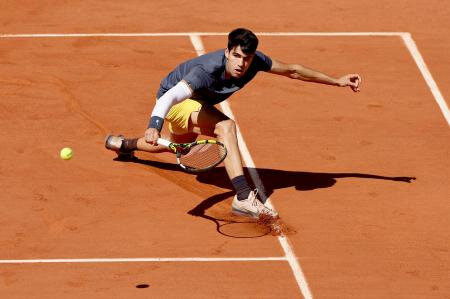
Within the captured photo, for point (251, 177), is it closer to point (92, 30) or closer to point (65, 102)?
point (65, 102)

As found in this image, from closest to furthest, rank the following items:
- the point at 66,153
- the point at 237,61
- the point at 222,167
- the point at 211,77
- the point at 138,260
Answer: the point at 138,260 → the point at 237,61 → the point at 211,77 → the point at 66,153 → the point at 222,167

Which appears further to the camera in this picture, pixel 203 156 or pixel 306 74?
pixel 306 74

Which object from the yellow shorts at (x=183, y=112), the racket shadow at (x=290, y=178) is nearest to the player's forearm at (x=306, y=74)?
the yellow shorts at (x=183, y=112)

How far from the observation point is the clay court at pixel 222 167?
1208 centimetres

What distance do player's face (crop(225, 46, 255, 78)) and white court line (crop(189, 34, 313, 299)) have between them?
5.13 ft

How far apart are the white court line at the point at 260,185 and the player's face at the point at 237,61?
5.13 feet

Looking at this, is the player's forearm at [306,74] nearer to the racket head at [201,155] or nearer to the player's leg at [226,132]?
the player's leg at [226,132]

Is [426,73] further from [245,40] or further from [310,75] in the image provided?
[245,40]

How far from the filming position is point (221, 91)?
13203mm

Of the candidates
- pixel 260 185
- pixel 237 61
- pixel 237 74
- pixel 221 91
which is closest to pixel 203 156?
pixel 221 91

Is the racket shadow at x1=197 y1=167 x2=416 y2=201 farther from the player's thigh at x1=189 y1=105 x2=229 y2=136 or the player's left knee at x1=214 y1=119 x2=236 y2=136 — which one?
the player's left knee at x1=214 y1=119 x2=236 y2=136

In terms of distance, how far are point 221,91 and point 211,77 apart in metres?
0.32

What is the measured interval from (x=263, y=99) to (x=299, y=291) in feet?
15.8

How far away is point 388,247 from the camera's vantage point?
12641mm
